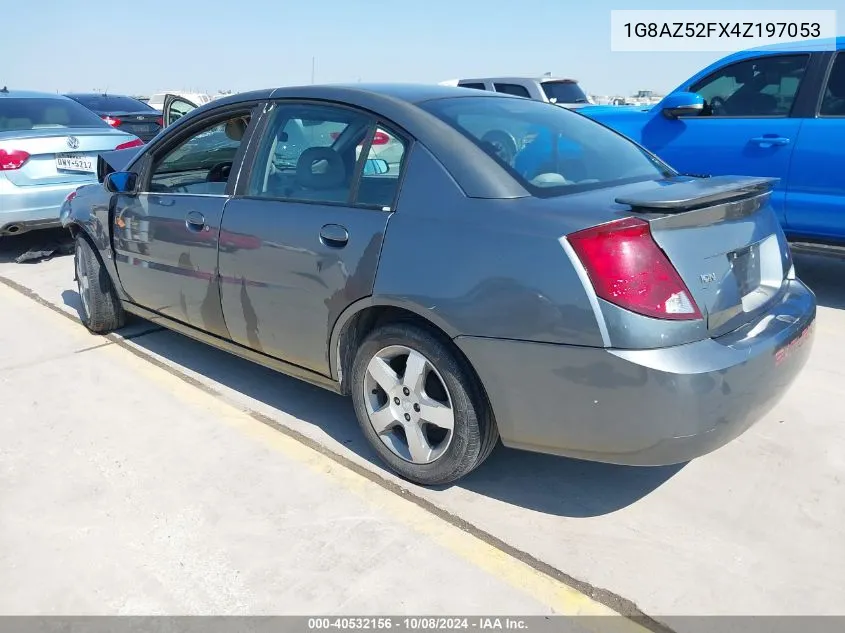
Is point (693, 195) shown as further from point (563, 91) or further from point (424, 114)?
point (563, 91)

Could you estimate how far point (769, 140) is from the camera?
501 cm

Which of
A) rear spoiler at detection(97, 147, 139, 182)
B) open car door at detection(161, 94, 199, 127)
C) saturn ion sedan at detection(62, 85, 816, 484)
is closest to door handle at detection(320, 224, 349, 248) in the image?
saturn ion sedan at detection(62, 85, 816, 484)

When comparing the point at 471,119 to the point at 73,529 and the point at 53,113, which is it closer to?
the point at 73,529

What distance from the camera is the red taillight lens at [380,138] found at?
2908mm

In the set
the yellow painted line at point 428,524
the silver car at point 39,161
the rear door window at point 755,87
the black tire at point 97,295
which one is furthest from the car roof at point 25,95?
the rear door window at point 755,87

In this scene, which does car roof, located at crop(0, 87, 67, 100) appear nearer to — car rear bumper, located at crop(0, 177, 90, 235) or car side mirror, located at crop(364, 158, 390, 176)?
car rear bumper, located at crop(0, 177, 90, 235)

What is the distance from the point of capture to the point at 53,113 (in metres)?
7.32

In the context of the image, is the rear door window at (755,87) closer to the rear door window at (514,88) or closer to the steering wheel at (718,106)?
the steering wheel at (718,106)

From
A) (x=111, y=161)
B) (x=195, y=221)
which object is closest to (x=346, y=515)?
(x=195, y=221)

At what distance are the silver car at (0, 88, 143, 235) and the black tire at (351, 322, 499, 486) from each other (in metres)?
5.03

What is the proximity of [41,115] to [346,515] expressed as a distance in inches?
252

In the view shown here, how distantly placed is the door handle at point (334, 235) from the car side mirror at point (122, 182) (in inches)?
68.2

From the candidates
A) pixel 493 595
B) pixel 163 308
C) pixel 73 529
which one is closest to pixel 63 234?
pixel 163 308
